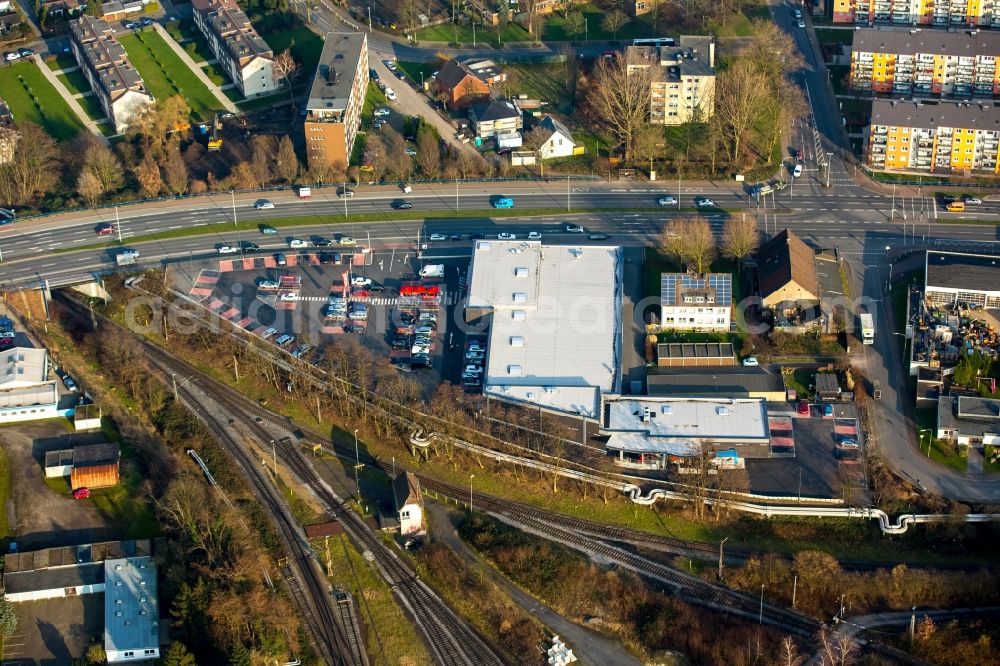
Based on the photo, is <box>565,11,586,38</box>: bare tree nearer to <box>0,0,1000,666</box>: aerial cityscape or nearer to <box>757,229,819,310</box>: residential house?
<box>0,0,1000,666</box>: aerial cityscape

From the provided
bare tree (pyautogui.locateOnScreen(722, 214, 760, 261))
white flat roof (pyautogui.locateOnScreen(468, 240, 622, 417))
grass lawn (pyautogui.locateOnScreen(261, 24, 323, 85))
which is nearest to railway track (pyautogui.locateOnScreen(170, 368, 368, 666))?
white flat roof (pyautogui.locateOnScreen(468, 240, 622, 417))

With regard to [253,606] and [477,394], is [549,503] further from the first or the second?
[253,606]

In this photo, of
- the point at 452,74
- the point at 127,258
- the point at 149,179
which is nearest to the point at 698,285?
the point at 452,74

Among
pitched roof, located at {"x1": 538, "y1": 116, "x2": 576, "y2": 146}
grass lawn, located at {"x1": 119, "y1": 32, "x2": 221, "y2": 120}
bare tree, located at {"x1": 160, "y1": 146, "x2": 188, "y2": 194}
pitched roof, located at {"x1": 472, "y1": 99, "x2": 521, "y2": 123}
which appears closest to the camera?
bare tree, located at {"x1": 160, "y1": 146, "x2": 188, "y2": 194}

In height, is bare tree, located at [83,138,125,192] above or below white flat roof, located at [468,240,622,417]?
above

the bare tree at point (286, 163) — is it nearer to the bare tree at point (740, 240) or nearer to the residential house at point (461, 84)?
the residential house at point (461, 84)

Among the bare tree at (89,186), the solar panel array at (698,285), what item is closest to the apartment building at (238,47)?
the bare tree at (89,186)
